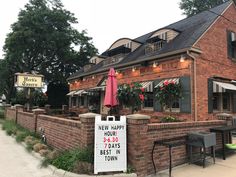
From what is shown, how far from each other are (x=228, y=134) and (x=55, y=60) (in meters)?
27.6

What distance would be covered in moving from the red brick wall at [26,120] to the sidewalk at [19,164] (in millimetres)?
2418

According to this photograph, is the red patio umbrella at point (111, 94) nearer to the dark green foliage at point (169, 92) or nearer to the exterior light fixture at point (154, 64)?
the dark green foliage at point (169, 92)

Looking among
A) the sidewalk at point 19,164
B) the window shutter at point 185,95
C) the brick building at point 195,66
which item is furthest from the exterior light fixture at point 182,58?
the sidewalk at point 19,164

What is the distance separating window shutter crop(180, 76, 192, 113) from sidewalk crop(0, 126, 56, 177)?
7587 millimetres

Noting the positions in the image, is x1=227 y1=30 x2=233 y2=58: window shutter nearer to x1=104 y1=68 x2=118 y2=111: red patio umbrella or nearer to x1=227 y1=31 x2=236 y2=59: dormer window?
x1=227 y1=31 x2=236 y2=59: dormer window

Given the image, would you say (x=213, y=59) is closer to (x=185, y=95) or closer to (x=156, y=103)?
(x=185, y=95)

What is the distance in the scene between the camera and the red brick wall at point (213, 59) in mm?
12000

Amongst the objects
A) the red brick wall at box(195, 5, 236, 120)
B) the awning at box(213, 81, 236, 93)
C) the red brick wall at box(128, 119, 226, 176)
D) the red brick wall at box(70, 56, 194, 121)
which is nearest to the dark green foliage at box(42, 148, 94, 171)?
the red brick wall at box(128, 119, 226, 176)

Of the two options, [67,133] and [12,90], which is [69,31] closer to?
[12,90]

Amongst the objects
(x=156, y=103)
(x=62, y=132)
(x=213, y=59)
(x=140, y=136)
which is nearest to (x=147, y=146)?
(x=140, y=136)

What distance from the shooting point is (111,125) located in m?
5.90

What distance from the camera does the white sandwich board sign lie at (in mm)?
5676

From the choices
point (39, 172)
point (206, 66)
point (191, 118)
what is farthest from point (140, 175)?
point (206, 66)

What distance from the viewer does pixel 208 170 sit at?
6.23 m
